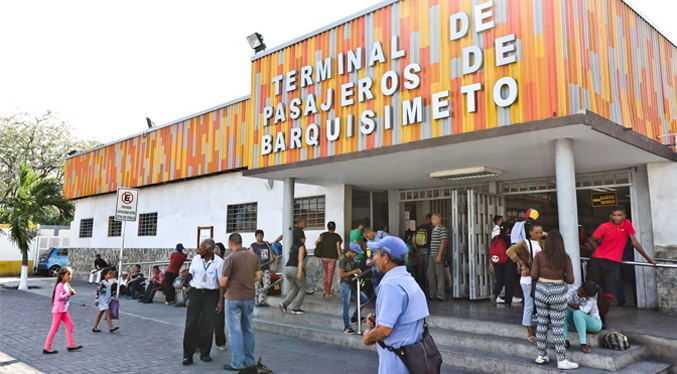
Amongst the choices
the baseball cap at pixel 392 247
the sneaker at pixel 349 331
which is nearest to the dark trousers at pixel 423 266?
the sneaker at pixel 349 331

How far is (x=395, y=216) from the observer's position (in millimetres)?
12914

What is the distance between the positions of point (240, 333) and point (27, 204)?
1589cm

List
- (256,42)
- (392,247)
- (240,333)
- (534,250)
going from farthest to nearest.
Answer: (256,42), (534,250), (240,333), (392,247)

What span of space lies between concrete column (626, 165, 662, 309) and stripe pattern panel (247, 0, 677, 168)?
1066 mm

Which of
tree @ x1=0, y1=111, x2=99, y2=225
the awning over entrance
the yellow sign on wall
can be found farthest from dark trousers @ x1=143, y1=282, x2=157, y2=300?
tree @ x1=0, y1=111, x2=99, y2=225

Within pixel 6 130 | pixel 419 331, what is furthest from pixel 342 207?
pixel 6 130

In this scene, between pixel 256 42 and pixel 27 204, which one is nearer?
pixel 256 42

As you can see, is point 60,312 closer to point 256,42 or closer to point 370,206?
point 256,42

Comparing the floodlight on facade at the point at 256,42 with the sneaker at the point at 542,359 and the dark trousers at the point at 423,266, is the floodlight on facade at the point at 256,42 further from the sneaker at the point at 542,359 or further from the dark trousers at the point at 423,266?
the sneaker at the point at 542,359

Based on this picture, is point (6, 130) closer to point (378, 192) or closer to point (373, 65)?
point (378, 192)

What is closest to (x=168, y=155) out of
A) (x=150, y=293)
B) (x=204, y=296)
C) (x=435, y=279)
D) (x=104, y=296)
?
(x=150, y=293)

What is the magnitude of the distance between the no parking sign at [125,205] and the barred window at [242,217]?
3.72 m

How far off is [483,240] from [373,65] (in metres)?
4.42

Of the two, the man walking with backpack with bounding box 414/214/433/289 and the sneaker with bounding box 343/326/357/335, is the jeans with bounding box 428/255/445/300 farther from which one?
the sneaker with bounding box 343/326/357/335
